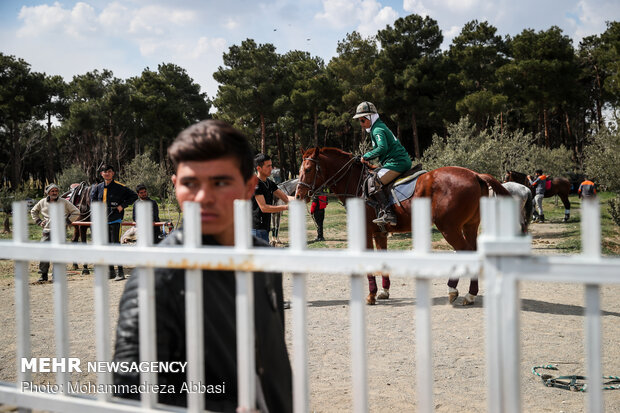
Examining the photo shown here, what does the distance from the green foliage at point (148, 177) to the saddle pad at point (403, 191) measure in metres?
24.2

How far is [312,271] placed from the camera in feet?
5.46

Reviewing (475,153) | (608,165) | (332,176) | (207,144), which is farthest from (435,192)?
(475,153)

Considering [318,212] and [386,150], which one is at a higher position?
[386,150]

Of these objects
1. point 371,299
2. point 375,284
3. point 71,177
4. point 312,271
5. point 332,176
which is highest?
point 71,177

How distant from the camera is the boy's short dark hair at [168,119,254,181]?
6.52ft

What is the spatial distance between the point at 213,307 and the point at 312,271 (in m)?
0.47

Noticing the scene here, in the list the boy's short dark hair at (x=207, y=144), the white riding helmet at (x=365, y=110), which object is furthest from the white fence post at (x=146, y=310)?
the white riding helmet at (x=365, y=110)

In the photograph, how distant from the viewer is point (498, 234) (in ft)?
4.77

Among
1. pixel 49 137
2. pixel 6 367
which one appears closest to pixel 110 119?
pixel 49 137

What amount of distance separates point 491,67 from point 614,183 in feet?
94.1

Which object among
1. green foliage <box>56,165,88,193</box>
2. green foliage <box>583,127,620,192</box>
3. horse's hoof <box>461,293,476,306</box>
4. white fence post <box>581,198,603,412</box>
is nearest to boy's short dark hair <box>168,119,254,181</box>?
white fence post <box>581,198,603,412</box>

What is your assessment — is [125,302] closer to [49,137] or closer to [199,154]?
[199,154]

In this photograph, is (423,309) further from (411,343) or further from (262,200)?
(262,200)

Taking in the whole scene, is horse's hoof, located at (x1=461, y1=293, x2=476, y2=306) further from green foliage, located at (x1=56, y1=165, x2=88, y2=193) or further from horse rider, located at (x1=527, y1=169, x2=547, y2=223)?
green foliage, located at (x1=56, y1=165, x2=88, y2=193)
